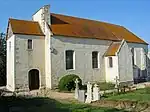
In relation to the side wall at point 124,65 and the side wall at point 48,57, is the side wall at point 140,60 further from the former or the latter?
the side wall at point 48,57

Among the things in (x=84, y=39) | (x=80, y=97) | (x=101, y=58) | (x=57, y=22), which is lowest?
(x=80, y=97)

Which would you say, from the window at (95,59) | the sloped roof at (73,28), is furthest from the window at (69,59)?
the window at (95,59)

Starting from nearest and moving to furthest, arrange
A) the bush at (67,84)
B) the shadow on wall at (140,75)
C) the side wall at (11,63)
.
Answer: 1. the bush at (67,84)
2. the side wall at (11,63)
3. the shadow on wall at (140,75)

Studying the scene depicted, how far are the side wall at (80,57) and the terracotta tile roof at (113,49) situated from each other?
476 millimetres

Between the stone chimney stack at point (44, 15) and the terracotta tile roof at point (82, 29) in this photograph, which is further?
the terracotta tile roof at point (82, 29)

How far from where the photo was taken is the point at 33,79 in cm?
2641

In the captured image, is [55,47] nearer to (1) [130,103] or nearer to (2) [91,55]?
(2) [91,55]

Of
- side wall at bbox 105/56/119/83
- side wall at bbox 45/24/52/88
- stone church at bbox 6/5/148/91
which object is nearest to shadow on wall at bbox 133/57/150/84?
stone church at bbox 6/5/148/91

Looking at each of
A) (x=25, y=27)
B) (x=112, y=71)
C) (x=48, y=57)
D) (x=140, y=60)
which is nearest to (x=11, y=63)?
(x=48, y=57)

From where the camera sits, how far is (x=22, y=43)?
25203mm

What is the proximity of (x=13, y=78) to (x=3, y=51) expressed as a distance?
12.5 metres

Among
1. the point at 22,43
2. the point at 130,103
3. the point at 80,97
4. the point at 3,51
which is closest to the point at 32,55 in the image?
the point at 22,43

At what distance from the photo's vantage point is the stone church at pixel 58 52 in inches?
997

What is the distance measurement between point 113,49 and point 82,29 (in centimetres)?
471
